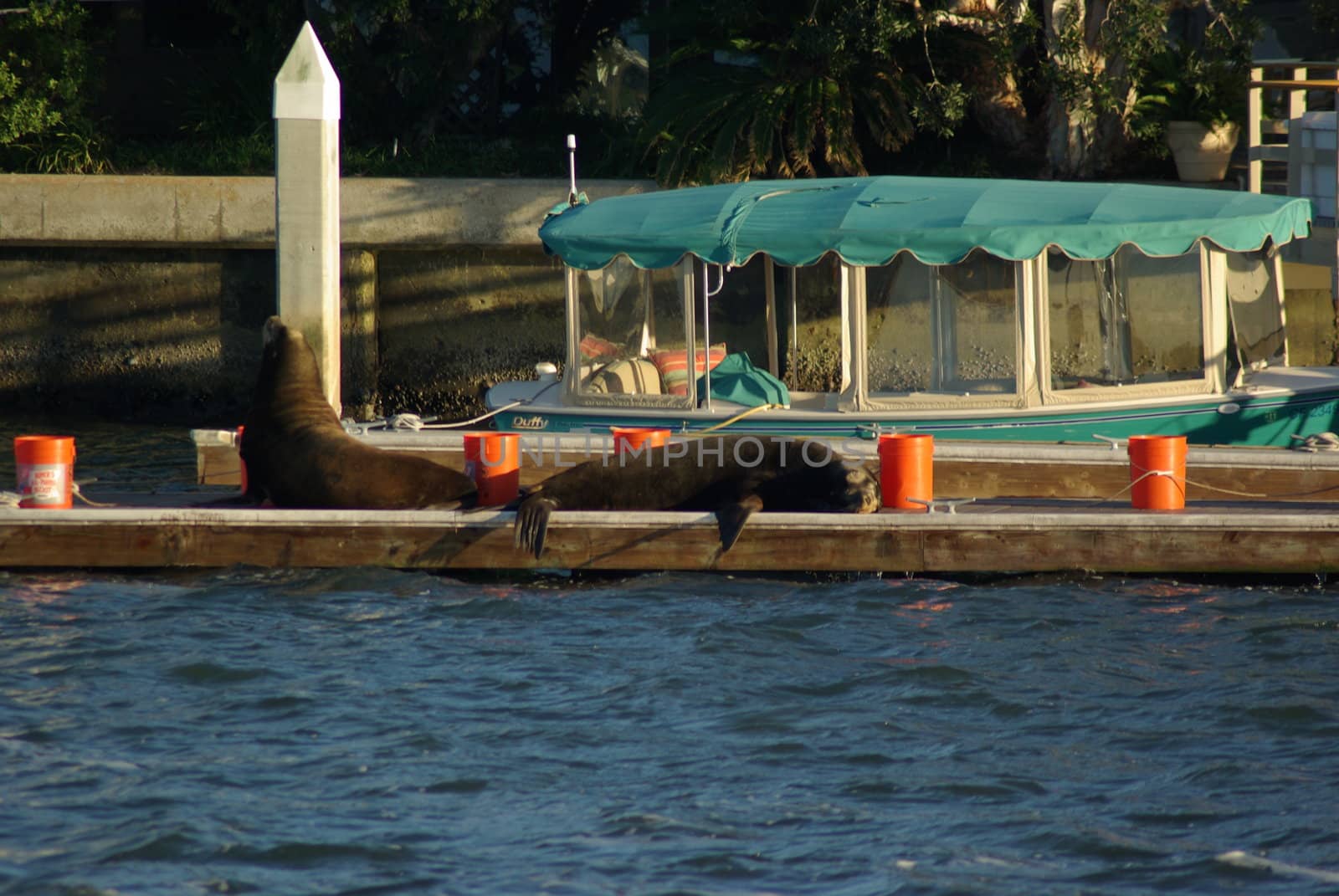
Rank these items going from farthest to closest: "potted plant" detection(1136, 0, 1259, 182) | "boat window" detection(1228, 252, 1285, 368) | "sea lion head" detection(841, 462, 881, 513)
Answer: "potted plant" detection(1136, 0, 1259, 182) → "boat window" detection(1228, 252, 1285, 368) → "sea lion head" detection(841, 462, 881, 513)

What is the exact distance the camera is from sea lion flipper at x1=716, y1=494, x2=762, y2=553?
9.57 m

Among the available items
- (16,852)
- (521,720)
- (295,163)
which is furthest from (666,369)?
(16,852)

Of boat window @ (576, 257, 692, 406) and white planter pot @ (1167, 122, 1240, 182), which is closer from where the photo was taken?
boat window @ (576, 257, 692, 406)

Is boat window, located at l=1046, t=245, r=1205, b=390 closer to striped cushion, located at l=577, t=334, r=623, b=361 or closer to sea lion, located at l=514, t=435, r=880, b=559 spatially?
sea lion, located at l=514, t=435, r=880, b=559

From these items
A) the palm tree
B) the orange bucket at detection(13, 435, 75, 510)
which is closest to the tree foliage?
the palm tree

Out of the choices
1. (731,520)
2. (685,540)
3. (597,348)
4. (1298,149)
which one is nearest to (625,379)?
(597,348)

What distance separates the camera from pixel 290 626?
9.02m

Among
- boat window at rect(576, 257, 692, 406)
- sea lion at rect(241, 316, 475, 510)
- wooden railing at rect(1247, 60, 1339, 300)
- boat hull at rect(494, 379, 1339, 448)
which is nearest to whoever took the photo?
sea lion at rect(241, 316, 475, 510)

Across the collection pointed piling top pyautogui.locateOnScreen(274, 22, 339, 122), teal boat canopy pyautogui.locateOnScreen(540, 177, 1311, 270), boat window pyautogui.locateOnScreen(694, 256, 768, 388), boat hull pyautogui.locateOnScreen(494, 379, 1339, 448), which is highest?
pointed piling top pyautogui.locateOnScreen(274, 22, 339, 122)

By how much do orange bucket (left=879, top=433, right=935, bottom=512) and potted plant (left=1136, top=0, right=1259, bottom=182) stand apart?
8954 millimetres

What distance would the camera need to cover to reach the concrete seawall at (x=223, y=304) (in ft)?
56.8

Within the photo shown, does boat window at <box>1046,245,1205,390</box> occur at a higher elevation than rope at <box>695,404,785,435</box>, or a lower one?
higher

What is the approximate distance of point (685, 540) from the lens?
32.0ft

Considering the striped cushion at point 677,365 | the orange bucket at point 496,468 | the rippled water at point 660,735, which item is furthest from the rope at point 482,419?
the rippled water at point 660,735
